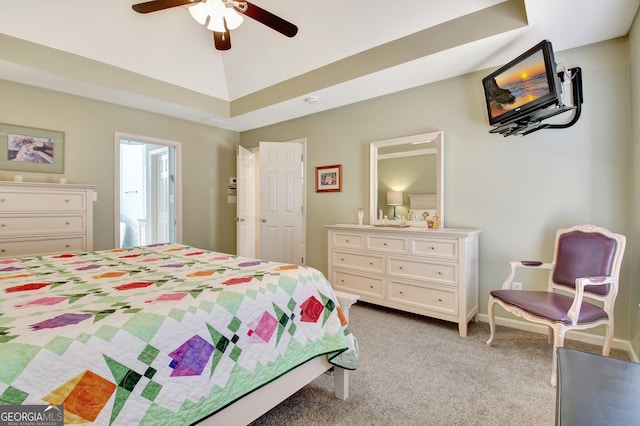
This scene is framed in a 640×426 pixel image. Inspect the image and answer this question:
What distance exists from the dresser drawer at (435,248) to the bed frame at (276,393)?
4.47 feet

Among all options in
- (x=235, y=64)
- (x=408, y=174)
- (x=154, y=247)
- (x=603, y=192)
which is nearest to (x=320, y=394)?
(x=154, y=247)

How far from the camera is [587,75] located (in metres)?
2.52

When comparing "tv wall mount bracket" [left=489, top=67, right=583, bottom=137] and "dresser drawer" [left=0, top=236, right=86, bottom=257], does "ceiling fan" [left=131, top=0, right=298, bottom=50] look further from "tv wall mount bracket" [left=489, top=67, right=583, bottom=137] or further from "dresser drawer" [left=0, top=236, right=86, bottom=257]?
"dresser drawer" [left=0, top=236, right=86, bottom=257]

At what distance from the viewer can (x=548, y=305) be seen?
2.13 meters

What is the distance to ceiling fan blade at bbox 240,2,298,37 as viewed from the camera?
6.95 ft

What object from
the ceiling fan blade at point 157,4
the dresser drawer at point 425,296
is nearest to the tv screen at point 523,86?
the dresser drawer at point 425,296

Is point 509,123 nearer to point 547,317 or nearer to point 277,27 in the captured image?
point 547,317

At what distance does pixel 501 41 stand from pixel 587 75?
31.6 inches

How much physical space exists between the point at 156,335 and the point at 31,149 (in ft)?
11.7

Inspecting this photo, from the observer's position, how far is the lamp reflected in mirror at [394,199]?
358cm

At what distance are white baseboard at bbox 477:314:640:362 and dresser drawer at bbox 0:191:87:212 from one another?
172 inches

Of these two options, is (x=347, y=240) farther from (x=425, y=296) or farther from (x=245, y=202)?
(x=245, y=202)

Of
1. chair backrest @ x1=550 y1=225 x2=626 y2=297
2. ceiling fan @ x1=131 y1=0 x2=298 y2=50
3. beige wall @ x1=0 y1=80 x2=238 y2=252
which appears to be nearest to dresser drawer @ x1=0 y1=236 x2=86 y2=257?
beige wall @ x1=0 y1=80 x2=238 y2=252

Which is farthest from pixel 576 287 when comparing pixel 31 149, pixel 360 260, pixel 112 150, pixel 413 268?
pixel 31 149
